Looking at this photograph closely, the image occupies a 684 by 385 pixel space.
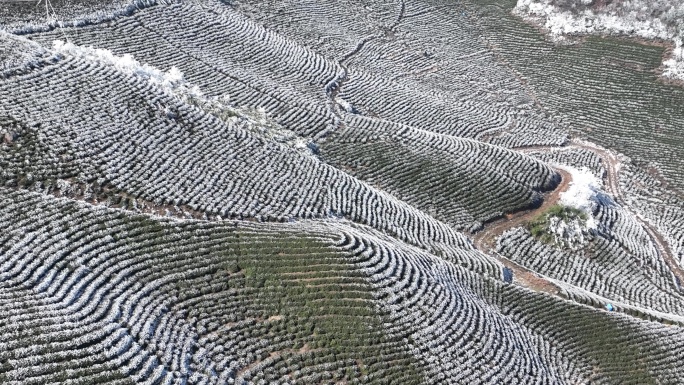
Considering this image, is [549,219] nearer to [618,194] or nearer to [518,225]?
A: [518,225]

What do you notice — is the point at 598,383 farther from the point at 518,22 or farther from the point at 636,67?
the point at 518,22

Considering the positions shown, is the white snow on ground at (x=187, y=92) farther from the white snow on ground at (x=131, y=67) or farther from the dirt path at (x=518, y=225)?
the dirt path at (x=518, y=225)

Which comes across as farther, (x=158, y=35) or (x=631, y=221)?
A: (x=158, y=35)

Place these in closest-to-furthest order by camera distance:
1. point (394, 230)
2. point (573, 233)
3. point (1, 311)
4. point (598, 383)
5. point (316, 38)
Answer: point (1, 311) → point (598, 383) → point (394, 230) → point (573, 233) → point (316, 38)

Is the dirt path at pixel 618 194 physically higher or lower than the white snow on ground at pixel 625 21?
lower

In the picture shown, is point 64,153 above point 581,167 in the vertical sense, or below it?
above

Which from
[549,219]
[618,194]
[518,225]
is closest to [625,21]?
[618,194]

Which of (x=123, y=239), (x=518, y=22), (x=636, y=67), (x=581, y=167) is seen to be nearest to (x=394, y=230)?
(x=123, y=239)

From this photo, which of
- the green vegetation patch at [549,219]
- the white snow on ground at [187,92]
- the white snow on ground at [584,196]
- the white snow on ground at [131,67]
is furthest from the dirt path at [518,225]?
the white snow on ground at [131,67]
